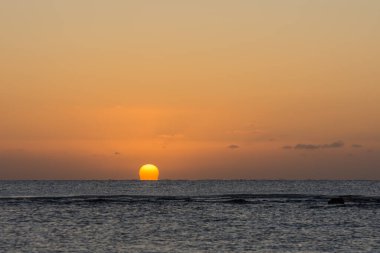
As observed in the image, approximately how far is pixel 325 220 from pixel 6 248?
5021 cm

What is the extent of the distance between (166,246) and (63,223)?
96.6 feet

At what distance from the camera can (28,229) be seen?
288 feet

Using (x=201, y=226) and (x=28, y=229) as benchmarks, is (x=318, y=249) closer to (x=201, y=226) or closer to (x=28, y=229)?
(x=201, y=226)

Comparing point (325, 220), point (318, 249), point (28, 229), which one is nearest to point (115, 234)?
point (28, 229)

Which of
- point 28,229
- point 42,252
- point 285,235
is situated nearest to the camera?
point 42,252

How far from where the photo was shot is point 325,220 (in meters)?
103

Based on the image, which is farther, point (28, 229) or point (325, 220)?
point (325, 220)

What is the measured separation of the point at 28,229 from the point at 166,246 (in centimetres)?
2447

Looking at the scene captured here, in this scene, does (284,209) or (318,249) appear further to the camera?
(284,209)

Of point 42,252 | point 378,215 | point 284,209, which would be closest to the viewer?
point 42,252

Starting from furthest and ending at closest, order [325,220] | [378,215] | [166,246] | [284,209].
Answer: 1. [284,209]
2. [378,215]
3. [325,220]
4. [166,246]

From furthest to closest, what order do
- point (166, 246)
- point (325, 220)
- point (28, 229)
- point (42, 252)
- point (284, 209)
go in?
point (284, 209) < point (325, 220) < point (28, 229) < point (166, 246) < point (42, 252)

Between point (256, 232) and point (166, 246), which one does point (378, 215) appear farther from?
point (166, 246)

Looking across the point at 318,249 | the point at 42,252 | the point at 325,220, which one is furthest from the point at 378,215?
the point at 42,252
